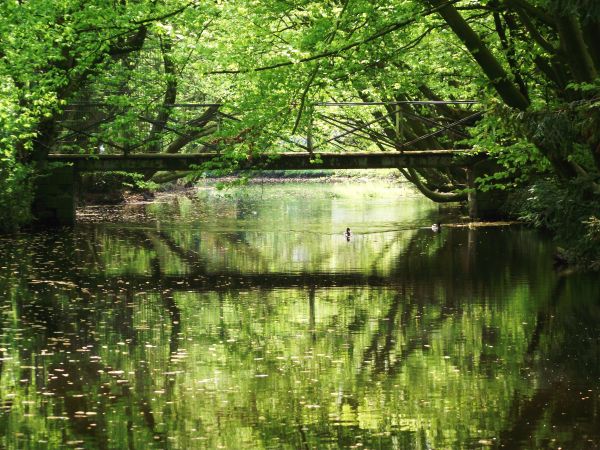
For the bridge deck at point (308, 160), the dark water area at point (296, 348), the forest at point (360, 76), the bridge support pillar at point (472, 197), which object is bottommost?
the dark water area at point (296, 348)

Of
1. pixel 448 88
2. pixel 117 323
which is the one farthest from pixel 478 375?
pixel 448 88

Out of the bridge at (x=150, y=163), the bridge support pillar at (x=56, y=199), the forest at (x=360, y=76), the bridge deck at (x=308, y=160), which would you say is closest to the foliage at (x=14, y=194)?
the forest at (x=360, y=76)

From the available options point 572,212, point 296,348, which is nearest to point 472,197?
point 572,212

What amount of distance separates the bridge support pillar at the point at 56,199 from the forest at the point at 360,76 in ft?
1.57

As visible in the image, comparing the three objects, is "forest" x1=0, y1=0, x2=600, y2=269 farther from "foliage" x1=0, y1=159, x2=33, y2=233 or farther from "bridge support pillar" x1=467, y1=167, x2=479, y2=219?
"bridge support pillar" x1=467, y1=167, x2=479, y2=219

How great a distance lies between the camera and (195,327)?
1248 cm

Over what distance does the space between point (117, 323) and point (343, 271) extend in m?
6.27

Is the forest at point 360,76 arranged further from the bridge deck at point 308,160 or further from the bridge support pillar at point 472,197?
the bridge support pillar at point 472,197

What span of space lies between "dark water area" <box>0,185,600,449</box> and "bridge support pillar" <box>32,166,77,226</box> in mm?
4619

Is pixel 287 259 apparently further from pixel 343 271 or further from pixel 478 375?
pixel 478 375

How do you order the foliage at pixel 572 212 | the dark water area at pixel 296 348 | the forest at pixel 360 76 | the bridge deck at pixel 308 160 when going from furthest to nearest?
the bridge deck at pixel 308 160, the foliage at pixel 572 212, the forest at pixel 360 76, the dark water area at pixel 296 348

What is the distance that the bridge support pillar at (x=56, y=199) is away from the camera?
27.1 m

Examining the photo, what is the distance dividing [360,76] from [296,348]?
8.30 metres

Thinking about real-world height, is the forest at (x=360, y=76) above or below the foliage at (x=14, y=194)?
above
